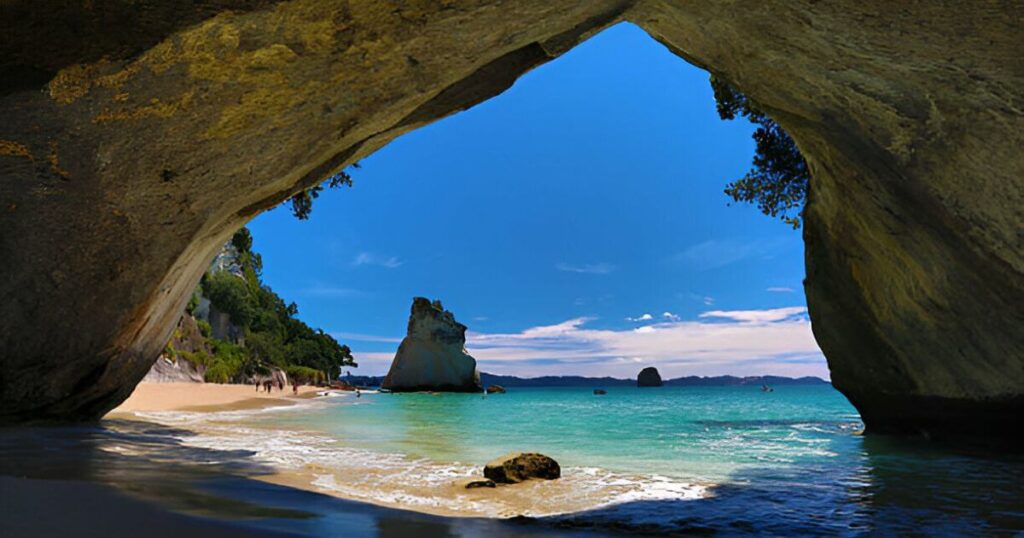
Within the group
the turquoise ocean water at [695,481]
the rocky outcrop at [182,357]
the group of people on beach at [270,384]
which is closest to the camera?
the turquoise ocean water at [695,481]

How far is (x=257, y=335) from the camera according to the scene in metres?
57.3

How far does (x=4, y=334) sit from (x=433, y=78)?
7059mm

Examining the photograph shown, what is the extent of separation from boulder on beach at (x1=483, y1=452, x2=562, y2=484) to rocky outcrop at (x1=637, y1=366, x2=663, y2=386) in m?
124

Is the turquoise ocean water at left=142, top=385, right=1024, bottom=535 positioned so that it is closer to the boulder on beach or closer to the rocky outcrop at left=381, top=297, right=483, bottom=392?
the boulder on beach

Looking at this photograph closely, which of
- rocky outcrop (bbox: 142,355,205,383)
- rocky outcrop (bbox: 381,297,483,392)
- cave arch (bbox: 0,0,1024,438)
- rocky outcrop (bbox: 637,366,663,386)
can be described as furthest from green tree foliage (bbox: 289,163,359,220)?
rocky outcrop (bbox: 637,366,663,386)

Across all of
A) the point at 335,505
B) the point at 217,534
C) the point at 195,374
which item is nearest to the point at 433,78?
the point at 335,505

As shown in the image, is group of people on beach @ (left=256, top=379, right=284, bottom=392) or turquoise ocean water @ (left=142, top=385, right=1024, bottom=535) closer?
turquoise ocean water @ (left=142, top=385, right=1024, bottom=535)

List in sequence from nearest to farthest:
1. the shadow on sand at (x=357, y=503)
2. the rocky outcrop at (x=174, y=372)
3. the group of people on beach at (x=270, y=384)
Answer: the shadow on sand at (x=357, y=503) → the rocky outcrop at (x=174, y=372) → the group of people on beach at (x=270, y=384)

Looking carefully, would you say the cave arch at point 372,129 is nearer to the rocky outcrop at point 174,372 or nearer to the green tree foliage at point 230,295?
the rocky outcrop at point 174,372

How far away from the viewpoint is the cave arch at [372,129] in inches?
217

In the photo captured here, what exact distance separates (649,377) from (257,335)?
90558 millimetres

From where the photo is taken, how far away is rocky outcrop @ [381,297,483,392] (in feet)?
225

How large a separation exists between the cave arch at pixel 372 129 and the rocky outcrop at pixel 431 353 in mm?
57478

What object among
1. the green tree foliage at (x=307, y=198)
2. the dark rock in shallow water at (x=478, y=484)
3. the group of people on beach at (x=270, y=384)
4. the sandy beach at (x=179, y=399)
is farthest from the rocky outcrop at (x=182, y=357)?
the dark rock in shallow water at (x=478, y=484)
